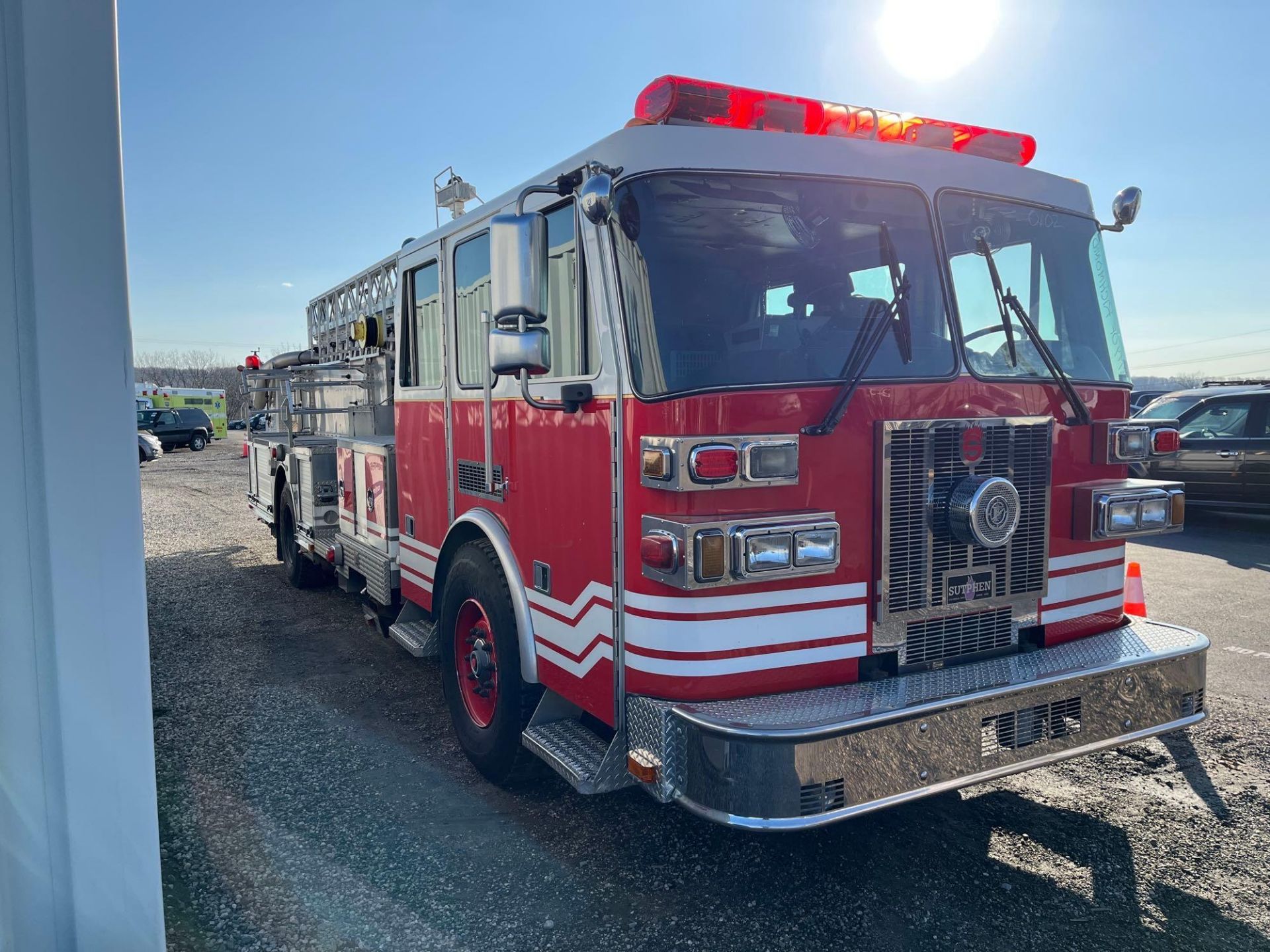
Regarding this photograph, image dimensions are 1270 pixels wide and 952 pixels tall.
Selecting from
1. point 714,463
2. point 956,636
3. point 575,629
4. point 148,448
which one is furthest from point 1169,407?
point 148,448

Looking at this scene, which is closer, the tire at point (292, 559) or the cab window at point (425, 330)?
the cab window at point (425, 330)

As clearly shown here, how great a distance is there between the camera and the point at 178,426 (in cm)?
3266

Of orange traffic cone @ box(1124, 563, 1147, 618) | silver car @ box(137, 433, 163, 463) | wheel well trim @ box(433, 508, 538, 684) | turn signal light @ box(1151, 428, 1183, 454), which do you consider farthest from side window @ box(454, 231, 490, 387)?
silver car @ box(137, 433, 163, 463)

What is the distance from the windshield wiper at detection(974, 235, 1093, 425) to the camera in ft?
11.1

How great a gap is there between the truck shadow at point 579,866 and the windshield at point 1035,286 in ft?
5.88

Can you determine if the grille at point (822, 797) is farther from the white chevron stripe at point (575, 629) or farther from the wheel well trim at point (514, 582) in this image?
the wheel well trim at point (514, 582)

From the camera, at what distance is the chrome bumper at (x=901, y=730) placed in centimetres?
255

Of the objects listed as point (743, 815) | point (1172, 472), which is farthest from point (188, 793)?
point (1172, 472)

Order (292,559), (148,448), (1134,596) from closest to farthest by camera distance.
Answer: (1134,596) < (292,559) < (148,448)

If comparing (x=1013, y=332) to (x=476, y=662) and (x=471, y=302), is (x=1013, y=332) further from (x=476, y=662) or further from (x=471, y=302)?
(x=476, y=662)

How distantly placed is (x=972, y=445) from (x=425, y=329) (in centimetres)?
297

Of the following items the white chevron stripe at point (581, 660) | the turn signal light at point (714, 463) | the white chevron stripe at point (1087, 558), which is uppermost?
the turn signal light at point (714, 463)

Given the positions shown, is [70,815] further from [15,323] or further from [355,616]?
[355,616]

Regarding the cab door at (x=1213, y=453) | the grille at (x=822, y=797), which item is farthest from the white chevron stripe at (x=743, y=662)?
the cab door at (x=1213, y=453)
